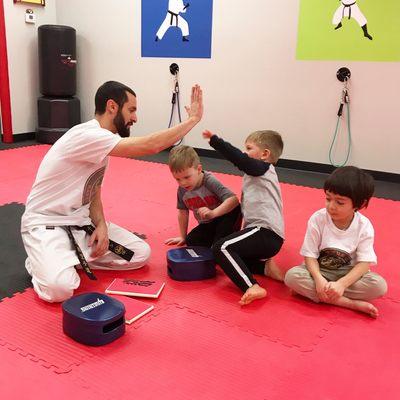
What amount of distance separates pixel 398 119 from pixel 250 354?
4.11 m

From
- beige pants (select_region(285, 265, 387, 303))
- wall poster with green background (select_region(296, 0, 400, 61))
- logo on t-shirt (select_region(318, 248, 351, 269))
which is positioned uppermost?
wall poster with green background (select_region(296, 0, 400, 61))

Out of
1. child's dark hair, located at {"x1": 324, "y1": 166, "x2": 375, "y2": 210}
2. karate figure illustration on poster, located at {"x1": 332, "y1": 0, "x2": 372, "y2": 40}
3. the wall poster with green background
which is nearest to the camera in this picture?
child's dark hair, located at {"x1": 324, "y1": 166, "x2": 375, "y2": 210}

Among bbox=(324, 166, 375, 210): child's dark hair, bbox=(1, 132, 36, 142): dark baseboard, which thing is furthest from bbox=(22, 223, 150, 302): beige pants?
bbox=(1, 132, 36, 142): dark baseboard

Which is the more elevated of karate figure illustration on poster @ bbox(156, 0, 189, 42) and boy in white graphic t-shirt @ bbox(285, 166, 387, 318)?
karate figure illustration on poster @ bbox(156, 0, 189, 42)

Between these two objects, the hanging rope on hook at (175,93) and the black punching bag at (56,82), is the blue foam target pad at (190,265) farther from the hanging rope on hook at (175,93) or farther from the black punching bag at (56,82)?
the black punching bag at (56,82)

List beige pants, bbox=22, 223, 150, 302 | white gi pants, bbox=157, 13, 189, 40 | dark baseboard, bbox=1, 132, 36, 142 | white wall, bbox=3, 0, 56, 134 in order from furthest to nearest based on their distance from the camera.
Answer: dark baseboard, bbox=1, 132, 36, 142, white wall, bbox=3, 0, 56, 134, white gi pants, bbox=157, 13, 189, 40, beige pants, bbox=22, 223, 150, 302

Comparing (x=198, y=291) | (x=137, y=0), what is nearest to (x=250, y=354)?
(x=198, y=291)

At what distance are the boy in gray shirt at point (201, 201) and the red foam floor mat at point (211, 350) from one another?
36 cm

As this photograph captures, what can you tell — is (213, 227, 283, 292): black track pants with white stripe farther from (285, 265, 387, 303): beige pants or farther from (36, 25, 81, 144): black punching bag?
(36, 25, 81, 144): black punching bag

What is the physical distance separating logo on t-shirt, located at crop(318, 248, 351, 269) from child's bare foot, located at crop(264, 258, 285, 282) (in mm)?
298

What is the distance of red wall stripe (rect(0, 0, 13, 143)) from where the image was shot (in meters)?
6.64

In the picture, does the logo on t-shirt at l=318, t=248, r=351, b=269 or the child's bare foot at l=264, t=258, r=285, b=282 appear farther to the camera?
the child's bare foot at l=264, t=258, r=285, b=282

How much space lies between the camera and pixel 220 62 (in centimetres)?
621

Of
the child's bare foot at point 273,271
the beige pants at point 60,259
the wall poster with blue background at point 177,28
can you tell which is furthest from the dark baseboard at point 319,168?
the beige pants at point 60,259
